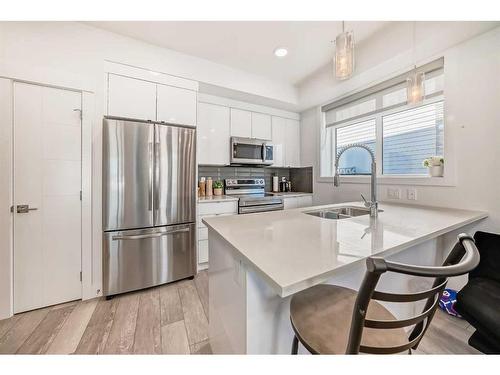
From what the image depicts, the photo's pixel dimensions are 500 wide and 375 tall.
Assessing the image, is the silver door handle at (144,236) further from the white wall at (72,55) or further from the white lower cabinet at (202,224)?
the white wall at (72,55)

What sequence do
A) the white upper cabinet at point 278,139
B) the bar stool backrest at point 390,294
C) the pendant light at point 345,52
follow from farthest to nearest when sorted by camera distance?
the white upper cabinet at point 278,139 → the pendant light at point 345,52 → the bar stool backrest at point 390,294

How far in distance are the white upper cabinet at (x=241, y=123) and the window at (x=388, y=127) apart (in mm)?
1209

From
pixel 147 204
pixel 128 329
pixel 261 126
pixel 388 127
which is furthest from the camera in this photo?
pixel 261 126

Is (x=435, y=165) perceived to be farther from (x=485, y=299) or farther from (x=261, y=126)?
(x=261, y=126)

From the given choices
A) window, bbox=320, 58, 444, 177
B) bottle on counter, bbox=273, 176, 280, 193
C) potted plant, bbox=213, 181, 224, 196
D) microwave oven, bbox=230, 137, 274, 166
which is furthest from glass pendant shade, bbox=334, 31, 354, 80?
bottle on counter, bbox=273, 176, 280, 193

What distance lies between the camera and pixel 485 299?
3.98ft

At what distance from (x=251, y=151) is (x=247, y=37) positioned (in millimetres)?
1456

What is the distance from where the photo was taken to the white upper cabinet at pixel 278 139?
3461mm

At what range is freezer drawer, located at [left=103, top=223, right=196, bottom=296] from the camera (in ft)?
6.47

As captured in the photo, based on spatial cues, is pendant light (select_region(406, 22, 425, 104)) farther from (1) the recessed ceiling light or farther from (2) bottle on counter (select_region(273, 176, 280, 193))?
(2) bottle on counter (select_region(273, 176, 280, 193))

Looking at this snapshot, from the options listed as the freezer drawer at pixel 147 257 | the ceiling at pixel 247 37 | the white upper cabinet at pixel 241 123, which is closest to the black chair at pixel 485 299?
the ceiling at pixel 247 37

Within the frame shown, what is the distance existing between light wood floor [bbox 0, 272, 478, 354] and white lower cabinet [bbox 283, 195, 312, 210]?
5.93 feet

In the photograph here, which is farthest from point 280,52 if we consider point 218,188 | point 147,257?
point 147,257
